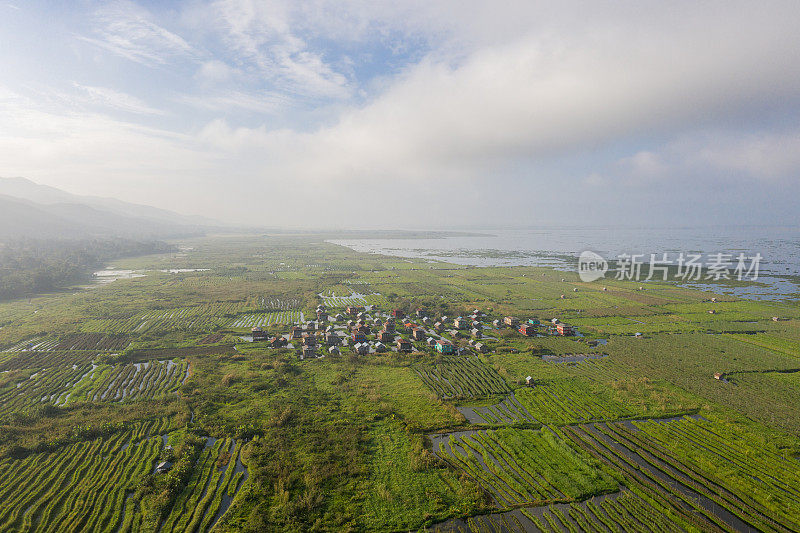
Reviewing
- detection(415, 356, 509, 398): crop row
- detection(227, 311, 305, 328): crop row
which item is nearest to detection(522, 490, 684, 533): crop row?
detection(415, 356, 509, 398): crop row

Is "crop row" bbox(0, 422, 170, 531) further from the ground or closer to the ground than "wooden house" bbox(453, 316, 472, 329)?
closer to the ground

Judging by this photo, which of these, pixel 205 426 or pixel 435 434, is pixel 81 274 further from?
pixel 435 434

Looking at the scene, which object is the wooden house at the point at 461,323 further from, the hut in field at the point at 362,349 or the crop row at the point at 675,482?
the crop row at the point at 675,482

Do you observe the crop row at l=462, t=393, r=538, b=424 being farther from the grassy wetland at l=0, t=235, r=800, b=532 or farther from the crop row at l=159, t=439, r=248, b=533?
the crop row at l=159, t=439, r=248, b=533

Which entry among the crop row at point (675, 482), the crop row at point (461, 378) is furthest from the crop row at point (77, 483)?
the crop row at point (675, 482)

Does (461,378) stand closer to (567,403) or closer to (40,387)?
(567,403)

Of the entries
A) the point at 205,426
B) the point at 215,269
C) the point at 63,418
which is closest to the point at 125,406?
the point at 63,418
